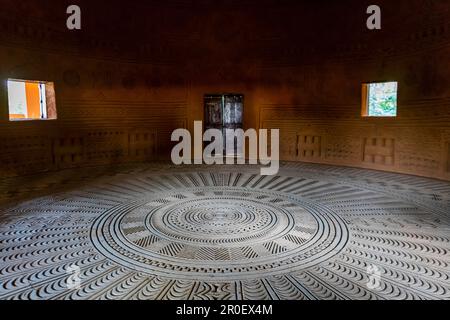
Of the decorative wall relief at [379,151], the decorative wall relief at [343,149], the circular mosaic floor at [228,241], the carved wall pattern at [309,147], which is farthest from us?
the carved wall pattern at [309,147]

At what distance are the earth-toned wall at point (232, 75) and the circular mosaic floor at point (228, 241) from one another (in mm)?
1360

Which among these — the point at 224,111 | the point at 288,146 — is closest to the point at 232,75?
the point at 224,111

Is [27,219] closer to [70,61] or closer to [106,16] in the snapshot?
[70,61]

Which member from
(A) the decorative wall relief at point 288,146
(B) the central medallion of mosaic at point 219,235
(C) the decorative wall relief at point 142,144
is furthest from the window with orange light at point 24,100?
(A) the decorative wall relief at point 288,146

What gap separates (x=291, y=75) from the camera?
889cm

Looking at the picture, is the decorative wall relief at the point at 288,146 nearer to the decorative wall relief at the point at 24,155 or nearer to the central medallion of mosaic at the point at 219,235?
the central medallion of mosaic at the point at 219,235

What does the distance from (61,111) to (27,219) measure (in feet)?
12.3

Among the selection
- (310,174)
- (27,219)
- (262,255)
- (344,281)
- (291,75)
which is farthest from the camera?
(291,75)

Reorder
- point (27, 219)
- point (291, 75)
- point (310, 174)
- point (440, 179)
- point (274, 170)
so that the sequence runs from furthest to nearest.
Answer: point (291, 75), point (274, 170), point (310, 174), point (440, 179), point (27, 219)

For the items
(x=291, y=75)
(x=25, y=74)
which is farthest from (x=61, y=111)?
(x=291, y=75)

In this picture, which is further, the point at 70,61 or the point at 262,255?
the point at 70,61

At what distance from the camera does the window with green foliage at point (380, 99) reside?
762 cm

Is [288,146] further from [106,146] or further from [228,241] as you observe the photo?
[228,241]

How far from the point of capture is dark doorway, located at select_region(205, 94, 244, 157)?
9391 mm
